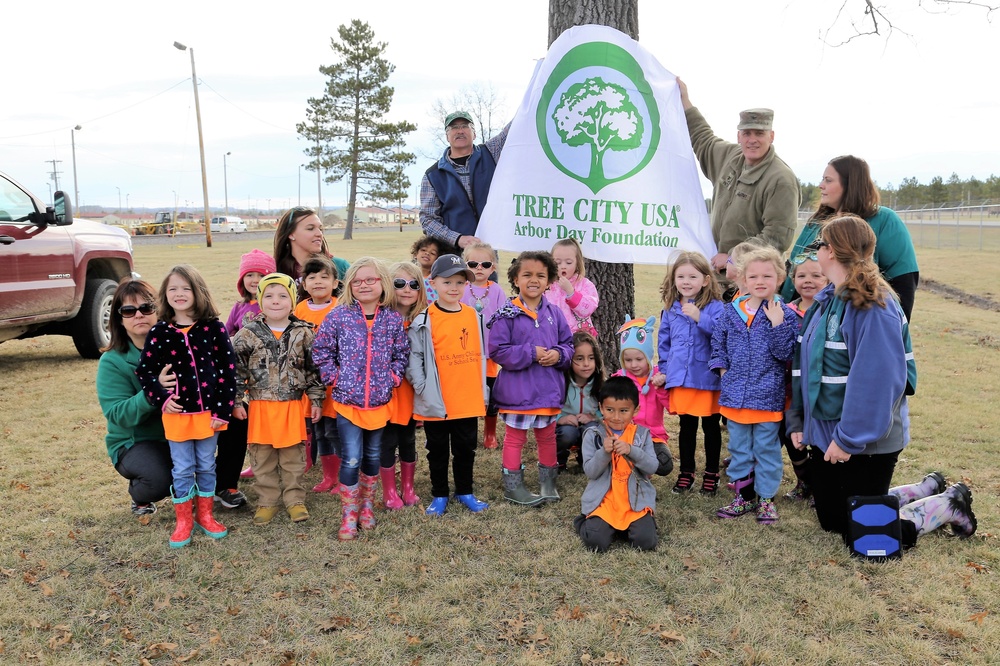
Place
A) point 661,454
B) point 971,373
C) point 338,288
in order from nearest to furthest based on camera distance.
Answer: point 661,454
point 338,288
point 971,373

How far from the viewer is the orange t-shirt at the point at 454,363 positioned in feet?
14.2

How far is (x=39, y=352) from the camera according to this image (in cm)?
967

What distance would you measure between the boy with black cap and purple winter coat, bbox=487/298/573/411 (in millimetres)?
135

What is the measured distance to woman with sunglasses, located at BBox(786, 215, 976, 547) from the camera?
3.58 m

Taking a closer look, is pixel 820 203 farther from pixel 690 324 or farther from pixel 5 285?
pixel 5 285

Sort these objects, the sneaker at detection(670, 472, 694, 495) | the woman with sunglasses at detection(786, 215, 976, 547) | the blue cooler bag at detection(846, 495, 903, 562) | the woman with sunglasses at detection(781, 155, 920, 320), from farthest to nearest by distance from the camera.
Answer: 1. the sneaker at detection(670, 472, 694, 495)
2. the woman with sunglasses at detection(781, 155, 920, 320)
3. the blue cooler bag at detection(846, 495, 903, 562)
4. the woman with sunglasses at detection(786, 215, 976, 547)

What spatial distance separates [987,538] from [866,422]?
1129 millimetres

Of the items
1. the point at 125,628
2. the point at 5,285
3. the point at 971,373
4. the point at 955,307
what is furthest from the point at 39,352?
the point at 955,307

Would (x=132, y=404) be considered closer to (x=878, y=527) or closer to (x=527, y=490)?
(x=527, y=490)

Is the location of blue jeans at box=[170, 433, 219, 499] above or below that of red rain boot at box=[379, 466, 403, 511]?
above

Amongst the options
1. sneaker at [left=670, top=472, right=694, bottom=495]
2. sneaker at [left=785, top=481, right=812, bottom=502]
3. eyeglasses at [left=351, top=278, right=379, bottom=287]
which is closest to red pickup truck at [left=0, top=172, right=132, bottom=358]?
eyeglasses at [left=351, top=278, right=379, bottom=287]

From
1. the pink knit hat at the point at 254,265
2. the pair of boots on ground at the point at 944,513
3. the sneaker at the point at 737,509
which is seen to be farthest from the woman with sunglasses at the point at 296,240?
the pair of boots on ground at the point at 944,513

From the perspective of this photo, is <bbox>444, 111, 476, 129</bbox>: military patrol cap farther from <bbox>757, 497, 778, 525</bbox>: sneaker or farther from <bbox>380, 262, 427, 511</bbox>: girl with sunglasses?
<bbox>757, 497, 778, 525</bbox>: sneaker

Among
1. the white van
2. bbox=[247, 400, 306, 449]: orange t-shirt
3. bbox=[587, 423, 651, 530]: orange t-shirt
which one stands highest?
the white van
